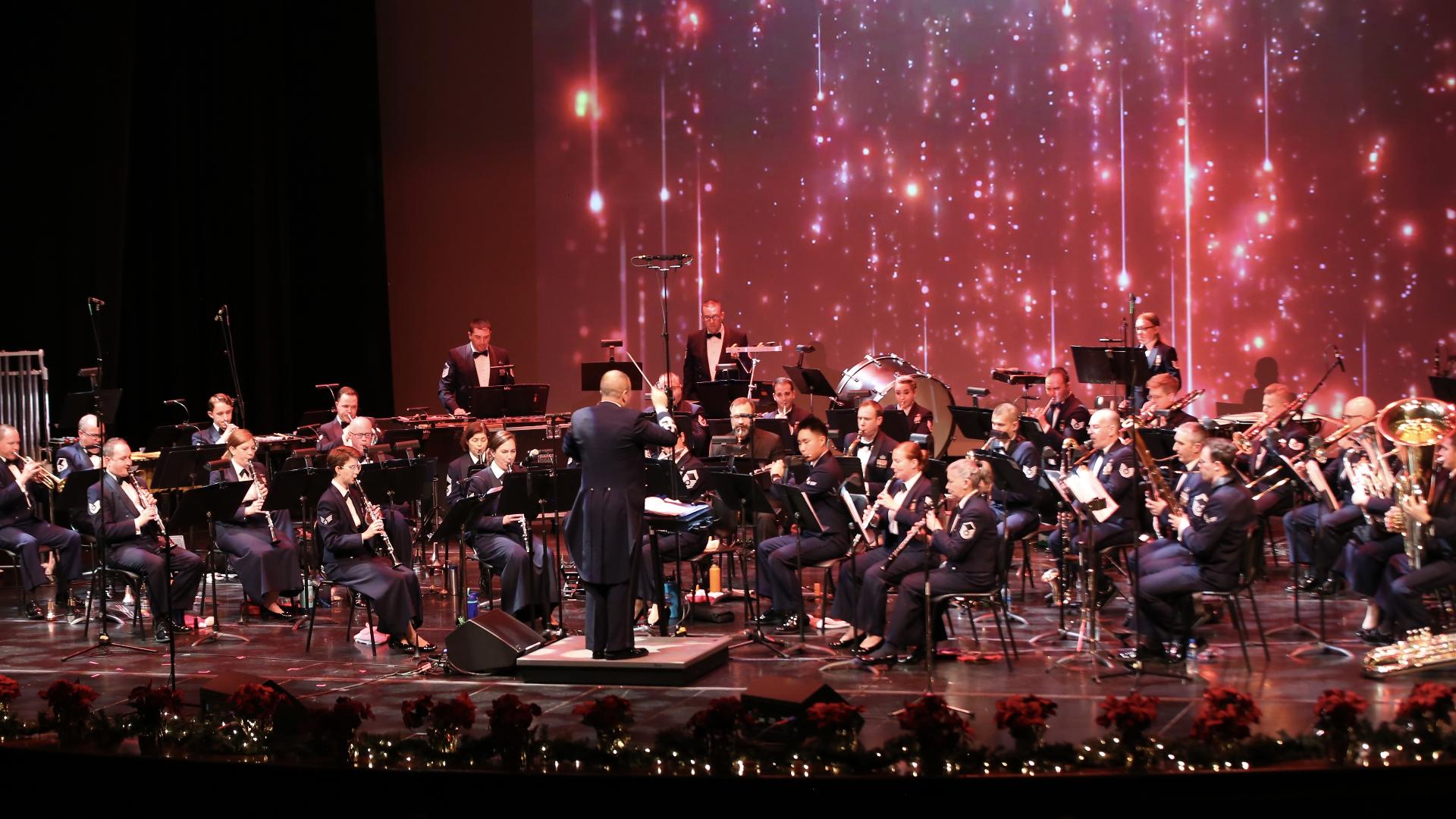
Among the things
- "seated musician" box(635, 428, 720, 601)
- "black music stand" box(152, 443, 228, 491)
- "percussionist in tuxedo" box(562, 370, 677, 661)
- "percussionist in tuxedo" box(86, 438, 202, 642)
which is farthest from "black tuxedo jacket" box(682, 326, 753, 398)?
"percussionist in tuxedo" box(562, 370, 677, 661)

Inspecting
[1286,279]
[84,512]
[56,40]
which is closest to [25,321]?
[56,40]

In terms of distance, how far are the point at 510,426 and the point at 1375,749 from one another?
8.23 m

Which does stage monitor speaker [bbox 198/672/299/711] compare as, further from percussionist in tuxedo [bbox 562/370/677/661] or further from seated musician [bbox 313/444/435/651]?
seated musician [bbox 313/444/435/651]

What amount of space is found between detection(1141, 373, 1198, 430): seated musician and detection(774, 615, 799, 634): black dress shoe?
335cm

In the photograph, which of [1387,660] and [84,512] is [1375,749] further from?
[84,512]

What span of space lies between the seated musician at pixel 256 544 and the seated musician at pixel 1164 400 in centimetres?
616

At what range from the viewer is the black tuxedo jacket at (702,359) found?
530 inches

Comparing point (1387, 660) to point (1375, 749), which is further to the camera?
point (1387, 660)

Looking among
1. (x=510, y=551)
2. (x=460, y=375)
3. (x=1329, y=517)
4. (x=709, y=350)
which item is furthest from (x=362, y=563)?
(x=1329, y=517)

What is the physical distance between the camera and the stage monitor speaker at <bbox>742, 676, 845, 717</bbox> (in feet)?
18.9

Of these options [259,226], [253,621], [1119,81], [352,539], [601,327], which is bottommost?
[253,621]

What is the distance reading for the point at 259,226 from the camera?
15.0 metres

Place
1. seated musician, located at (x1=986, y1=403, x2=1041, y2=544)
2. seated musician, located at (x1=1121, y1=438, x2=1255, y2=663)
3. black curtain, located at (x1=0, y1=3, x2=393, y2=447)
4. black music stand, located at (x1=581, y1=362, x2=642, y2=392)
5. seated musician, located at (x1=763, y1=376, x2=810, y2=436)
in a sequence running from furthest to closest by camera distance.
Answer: black curtain, located at (x1=0, y1=3, x2=393, y2=447)
black music stand, located at (x1=581, y1=362, x2=642, y2=392)
seated musician, located at (x1=763, y1=376, x2=810, y2=436)
seated musician, located at (x1=986, y1=403, x2=1041, y2=544)
seated musician, located at (x1=1121, y1=438, x2=1255, y2=663)

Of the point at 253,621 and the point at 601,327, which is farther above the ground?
the point at 601,327
